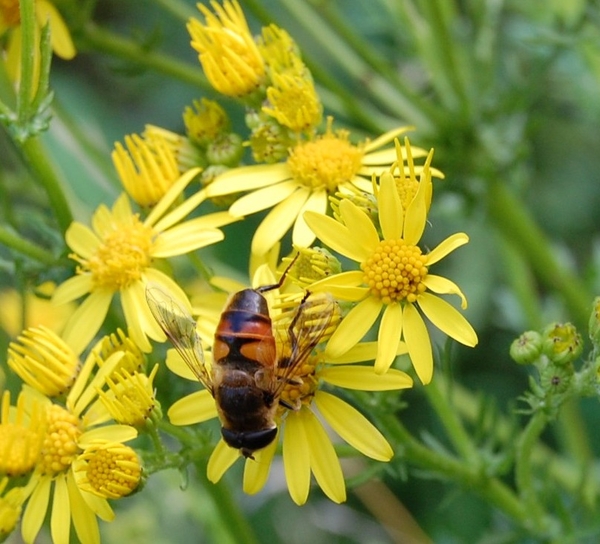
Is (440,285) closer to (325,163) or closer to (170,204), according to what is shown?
(325,163)

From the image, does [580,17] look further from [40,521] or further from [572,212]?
[40,521]

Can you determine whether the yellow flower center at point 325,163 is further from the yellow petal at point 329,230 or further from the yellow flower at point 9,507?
the yellow flower at point 9,507

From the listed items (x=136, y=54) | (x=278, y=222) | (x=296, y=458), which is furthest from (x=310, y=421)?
(x=136, y=54)

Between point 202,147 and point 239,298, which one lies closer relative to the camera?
point 239,298

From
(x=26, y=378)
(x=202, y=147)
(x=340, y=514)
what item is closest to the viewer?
(x=26, y=378)

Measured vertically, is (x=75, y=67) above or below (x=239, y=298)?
below

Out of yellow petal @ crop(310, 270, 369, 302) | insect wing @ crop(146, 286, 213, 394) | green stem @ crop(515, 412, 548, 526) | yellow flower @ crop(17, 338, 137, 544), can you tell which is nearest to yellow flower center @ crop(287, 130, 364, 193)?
yellow petal @ crop(310, 270, 369, 302)

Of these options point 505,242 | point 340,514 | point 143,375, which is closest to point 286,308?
point 143,375
